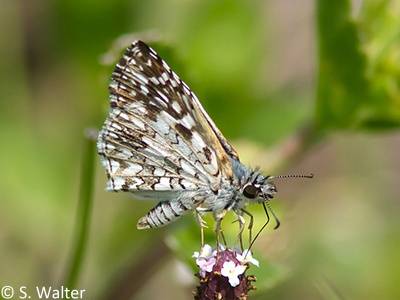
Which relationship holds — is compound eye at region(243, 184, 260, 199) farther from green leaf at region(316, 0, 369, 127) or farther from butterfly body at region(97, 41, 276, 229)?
green leaf at region(316, 0, 369, 127)

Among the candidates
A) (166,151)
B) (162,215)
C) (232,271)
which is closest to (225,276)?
(232,271)

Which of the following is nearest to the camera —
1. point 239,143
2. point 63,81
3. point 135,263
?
point 135,263

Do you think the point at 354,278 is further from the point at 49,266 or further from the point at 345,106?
the point at 49,266

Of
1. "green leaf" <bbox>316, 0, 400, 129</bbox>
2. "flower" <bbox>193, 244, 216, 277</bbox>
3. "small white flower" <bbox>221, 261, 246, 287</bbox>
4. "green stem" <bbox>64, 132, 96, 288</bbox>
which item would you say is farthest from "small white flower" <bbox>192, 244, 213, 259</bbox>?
"green leaf" <bbox>316, 0, 400, 129</bbox>

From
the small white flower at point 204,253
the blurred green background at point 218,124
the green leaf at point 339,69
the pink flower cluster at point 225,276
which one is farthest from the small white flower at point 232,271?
the green leaf at point 339,69

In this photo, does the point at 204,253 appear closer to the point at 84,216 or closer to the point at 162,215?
the point at 162,215

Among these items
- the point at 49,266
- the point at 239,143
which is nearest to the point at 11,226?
the point at 49,266

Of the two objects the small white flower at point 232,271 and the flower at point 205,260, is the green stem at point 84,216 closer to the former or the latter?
the flower at point 205,260
